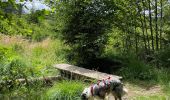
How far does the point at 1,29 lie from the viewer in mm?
2764

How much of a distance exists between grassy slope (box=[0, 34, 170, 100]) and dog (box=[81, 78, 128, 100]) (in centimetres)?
56

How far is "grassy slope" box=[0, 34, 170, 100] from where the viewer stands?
21.6 feet

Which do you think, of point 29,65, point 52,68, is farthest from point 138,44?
point 29,65

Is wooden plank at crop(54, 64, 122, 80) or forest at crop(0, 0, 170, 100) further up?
forest at crop(0, 0, 170, 100)

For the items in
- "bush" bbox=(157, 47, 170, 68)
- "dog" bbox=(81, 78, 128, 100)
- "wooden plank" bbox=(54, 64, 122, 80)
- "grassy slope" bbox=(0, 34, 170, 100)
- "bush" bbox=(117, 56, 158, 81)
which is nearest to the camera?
"dog" bbox=(81, 78, 128, 100)

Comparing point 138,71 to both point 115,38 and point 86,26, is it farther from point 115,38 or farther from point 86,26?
point 115,38

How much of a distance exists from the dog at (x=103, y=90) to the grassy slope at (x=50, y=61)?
56 centimetres

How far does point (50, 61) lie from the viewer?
10.2 meters

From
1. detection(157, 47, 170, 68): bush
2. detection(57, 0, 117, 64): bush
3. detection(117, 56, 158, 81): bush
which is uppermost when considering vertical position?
detection(57, 0, 117, 64): bush

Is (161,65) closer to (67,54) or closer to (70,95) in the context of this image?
(67,54)

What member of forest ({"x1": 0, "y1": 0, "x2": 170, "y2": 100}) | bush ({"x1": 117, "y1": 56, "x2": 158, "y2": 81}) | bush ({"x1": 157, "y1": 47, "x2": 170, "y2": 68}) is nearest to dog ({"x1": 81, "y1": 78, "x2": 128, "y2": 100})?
forest ({"x1": 0, "y1": 0, "x2": 170, "y2": 100})

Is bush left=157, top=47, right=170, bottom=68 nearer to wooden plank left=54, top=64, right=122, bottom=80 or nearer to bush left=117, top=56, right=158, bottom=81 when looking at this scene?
bush left=117, top=56, right=158, bottom=81

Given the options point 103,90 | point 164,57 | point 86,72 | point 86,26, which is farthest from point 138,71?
point 103,90

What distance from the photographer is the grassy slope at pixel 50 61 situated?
21.6 ft
